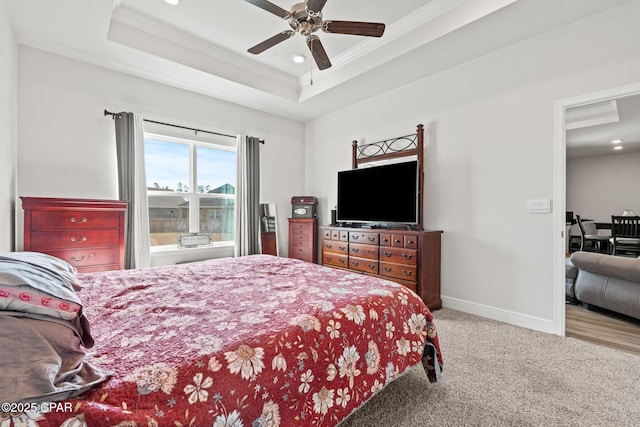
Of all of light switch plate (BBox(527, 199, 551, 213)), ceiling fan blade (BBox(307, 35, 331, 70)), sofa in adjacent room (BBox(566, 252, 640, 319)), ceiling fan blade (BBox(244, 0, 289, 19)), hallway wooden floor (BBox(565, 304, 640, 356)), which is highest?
ceiling fan blade (BBox(244, 0, 289, 19))

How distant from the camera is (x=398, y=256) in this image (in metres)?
3.40

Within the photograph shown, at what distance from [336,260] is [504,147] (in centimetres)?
236

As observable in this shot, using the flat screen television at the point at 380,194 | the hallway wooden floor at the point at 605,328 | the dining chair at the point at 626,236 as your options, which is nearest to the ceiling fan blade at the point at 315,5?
the flat screen television at the point at 380,194

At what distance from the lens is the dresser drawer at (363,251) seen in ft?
12.0

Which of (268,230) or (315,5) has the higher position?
(315,5)

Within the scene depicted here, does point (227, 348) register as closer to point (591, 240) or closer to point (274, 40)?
point (274, 40)

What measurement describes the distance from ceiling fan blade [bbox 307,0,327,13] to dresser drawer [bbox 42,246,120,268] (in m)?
2.80

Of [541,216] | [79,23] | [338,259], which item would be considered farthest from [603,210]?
[79,23]

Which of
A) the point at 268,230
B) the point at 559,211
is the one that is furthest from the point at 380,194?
the point at 268,230

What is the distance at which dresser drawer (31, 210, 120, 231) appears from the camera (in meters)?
2.58

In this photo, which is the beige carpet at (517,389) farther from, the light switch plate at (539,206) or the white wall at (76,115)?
the white wall at (76,115)

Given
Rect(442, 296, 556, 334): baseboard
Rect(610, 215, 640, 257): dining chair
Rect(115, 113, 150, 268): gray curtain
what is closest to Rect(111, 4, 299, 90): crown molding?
Rect(115, 113, 150, 268): gray curtain

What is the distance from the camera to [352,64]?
359cm

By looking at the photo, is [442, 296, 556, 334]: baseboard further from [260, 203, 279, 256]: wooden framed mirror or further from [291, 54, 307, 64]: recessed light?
[291, 54, 307, 64]: recessed light
